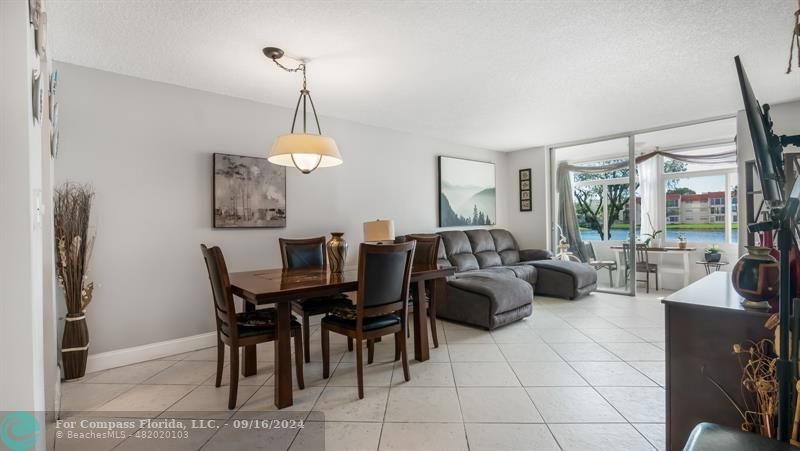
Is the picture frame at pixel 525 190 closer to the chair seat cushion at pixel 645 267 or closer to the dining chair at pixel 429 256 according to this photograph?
the chair seat cushion at pixel 645 267

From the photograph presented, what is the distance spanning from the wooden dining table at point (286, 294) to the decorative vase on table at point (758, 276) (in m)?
1.84

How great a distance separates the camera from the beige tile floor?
180cm

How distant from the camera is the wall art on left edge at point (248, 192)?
10.8 ft

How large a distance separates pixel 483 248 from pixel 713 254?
11.4ft

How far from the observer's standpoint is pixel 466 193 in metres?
5.74

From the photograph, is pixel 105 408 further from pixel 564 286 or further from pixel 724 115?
pixel 724 115

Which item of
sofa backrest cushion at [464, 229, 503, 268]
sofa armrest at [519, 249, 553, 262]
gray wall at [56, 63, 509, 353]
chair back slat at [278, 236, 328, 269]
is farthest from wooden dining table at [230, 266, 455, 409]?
sofa armrest at [519, 249, 553, 262]

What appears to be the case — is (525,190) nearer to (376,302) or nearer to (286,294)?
(376,302)

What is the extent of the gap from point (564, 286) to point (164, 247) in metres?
4.81

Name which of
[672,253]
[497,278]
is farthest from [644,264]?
[497,278]

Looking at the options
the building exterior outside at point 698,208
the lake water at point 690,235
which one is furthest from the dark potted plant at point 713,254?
the building exterior outside at point 698,208

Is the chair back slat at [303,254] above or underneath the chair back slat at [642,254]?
above

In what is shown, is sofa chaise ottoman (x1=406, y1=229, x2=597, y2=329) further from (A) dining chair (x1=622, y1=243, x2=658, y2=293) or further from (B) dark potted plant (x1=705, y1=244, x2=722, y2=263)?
(B) dark potted plant (x1=705, y1=244, x2=722, y2=263)

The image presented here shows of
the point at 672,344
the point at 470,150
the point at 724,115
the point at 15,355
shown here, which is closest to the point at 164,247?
the point at 15,355
